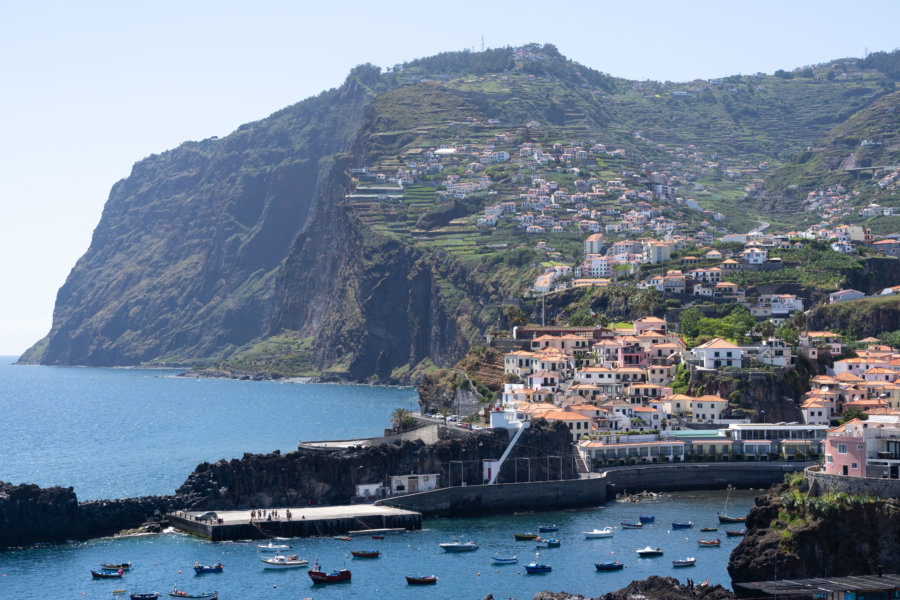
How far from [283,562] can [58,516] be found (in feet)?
58.2

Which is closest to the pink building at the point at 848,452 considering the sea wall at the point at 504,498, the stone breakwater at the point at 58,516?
the sea wall at the point at 504,498

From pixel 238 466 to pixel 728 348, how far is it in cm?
5052

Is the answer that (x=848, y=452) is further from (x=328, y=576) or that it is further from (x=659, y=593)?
(x=328, y=576)

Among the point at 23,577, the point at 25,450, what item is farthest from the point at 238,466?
the point at 25,450

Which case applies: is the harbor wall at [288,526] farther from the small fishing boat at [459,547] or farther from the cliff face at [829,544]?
the cliff face at [829,544]

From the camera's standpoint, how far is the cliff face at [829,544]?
55.8 metres

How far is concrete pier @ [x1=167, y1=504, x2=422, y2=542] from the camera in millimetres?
79875

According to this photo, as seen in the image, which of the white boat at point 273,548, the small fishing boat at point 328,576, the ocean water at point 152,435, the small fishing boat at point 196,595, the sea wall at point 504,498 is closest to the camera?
the small fishing boat at point 196,595

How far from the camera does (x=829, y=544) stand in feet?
185

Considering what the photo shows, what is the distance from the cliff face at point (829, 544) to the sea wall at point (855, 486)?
2.76 feet

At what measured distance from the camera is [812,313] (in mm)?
140250

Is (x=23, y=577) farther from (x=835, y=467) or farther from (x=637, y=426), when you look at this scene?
(x=637, y=426)

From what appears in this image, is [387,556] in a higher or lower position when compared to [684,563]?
higher

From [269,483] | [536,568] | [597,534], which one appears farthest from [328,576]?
[597,534]
